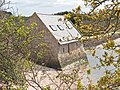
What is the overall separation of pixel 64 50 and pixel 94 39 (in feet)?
59.9

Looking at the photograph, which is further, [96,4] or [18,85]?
[18,85]

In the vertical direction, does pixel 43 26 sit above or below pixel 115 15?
above

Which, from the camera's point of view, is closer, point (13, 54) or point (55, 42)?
point (13, 54)

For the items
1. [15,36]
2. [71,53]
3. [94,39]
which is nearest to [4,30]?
[15,36]

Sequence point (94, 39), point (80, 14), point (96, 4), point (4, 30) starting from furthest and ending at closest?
1. point (4, 30)
2. point (94, 39)
3. point (80, 14)
4. point (96, 4)

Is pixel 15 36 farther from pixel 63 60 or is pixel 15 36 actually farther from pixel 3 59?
pixel 63 60

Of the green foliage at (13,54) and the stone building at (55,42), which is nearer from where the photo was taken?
the green foliage at (13,54)

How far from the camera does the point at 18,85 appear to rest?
7.79 m

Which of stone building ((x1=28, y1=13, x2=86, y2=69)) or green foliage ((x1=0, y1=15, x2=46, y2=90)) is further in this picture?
stone building ((x1=28, y1=13, x2=86, y2=69))

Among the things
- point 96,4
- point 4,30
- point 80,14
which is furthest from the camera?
point 4,30

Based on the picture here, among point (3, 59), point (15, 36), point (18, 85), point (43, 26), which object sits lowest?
point (18, 85)

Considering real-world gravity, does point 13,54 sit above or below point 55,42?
below

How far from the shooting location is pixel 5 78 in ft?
24.5

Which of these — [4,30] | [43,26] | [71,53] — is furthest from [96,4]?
[71,53]
